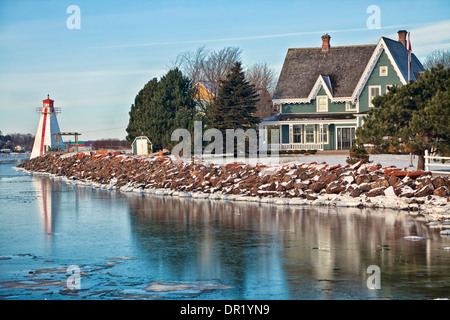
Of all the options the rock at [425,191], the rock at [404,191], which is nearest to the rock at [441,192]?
the rock at [425,191]

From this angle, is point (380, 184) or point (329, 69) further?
point (329, 69)

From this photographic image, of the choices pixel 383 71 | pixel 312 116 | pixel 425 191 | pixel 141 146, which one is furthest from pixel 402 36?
pixel 425 191

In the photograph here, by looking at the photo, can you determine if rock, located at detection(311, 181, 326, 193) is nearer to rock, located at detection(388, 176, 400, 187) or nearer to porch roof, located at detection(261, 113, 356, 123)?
rock, located at detection(388, 176, 400, 187)

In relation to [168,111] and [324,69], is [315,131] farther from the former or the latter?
[168,111]

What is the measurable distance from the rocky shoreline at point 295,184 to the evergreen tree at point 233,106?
6.46 metres

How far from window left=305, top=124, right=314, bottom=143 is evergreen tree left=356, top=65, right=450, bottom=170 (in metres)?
19.1

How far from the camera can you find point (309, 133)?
4519 cm

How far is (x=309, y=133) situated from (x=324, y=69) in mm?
5605

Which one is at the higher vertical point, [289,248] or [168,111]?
[168,111]

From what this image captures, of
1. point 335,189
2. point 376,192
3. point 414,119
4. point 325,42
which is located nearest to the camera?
point 376,192

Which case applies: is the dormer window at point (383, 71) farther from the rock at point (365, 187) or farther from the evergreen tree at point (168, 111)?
the rock at point (365, 187)

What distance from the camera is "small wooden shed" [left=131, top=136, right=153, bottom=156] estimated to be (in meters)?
50.2

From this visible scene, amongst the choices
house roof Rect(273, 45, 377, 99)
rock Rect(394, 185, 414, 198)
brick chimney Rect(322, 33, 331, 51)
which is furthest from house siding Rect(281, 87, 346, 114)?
rock Rect(394, 185, 414, 198)

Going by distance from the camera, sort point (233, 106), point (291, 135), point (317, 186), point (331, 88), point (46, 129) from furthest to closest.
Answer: point (46, 129) < point (331, 88) < point (291, 135) < point (233, 106) < point (317, 186)
